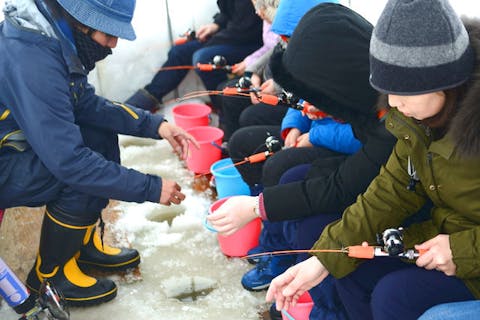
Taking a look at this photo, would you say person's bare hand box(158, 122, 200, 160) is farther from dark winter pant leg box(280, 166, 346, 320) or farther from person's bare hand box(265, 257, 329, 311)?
person's bare hand box(265, 257, 329, 311)

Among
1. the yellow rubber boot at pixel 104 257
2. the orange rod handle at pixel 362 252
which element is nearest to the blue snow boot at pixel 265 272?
the yellow rubber boot at pixel 104 257

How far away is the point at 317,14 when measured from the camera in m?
1.70

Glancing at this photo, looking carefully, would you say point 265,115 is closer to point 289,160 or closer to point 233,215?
point 289,160

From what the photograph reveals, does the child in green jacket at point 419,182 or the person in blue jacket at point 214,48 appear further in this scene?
the person in blue jacket at point 214,48

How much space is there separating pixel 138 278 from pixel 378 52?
152cm

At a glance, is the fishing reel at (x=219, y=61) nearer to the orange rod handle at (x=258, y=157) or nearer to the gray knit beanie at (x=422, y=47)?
the orange rod handle at (x=258, y=157)

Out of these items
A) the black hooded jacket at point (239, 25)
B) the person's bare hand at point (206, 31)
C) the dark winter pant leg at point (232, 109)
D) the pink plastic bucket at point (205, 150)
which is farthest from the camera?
the person's bare hand at point (206, 31)

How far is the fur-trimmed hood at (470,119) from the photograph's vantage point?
3.90 feet

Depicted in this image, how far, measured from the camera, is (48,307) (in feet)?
6.20

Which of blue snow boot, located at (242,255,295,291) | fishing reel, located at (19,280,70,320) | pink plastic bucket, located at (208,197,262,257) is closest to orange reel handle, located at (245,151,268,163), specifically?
pink plastic bucket, located at (208,197,262,257)

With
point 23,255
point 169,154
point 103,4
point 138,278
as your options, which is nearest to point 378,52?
point 103,4

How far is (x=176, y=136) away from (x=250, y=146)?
36 centimetres

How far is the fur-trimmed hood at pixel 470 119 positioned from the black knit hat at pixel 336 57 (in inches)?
17.4

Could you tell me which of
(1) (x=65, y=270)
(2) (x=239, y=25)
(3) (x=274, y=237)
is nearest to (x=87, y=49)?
(1) (x=65, y=270)
